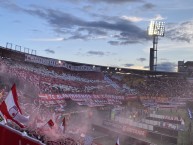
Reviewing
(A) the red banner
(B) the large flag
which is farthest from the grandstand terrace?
(A) the red banner

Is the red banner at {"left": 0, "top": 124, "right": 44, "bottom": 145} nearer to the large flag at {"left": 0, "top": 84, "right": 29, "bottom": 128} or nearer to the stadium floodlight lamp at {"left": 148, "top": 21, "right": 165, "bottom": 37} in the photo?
the large flag at {"left": 0, "top": 84, "right": 29, "bottom": 128}

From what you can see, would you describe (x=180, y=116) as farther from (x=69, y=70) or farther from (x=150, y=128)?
(x=69, y=70)

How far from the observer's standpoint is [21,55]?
40.7 m

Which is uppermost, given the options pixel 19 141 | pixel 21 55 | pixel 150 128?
pixel 21 55

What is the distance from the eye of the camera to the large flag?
753 cm

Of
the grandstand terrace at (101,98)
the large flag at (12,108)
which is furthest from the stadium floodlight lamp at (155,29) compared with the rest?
the large flag at (12,108)

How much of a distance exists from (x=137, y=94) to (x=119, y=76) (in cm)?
606

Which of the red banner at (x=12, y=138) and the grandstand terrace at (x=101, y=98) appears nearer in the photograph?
the red banner at (x=12, y=138)

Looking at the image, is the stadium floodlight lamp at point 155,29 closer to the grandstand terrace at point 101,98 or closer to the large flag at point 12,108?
the grandstand terrace at point 101,98

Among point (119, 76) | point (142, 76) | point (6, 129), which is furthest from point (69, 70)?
point (6, 129)

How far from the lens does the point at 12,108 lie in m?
7.71

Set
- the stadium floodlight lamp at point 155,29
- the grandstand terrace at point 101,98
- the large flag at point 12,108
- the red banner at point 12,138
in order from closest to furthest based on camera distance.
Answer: the red banner at point 12,138 < the large flag at point 12,108 < the grandstand terrace at point 101,98 < the stadium floodlight lamp at point 155,29

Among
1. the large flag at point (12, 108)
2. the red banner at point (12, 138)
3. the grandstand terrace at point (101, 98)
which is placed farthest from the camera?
the grandstand terrace at point (101, 98)

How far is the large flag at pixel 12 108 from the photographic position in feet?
24.7
